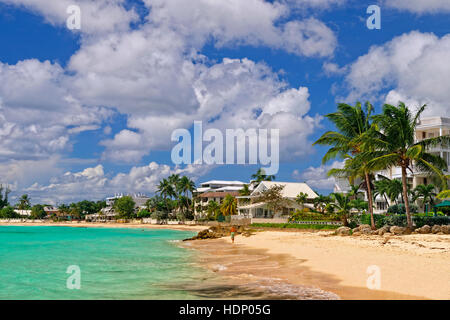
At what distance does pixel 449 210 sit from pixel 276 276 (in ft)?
93.6

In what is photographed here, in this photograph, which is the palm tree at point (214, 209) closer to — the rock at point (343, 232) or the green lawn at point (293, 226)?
the green lawn at point (293, 226)

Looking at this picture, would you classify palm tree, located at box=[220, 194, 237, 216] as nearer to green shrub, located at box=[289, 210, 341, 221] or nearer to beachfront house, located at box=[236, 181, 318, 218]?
beachfront house, located at box=[236, 181, 318, 218]

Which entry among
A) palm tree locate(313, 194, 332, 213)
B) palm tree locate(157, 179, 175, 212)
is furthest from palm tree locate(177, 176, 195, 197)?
palm tree locate(313, 194, 332, 213)

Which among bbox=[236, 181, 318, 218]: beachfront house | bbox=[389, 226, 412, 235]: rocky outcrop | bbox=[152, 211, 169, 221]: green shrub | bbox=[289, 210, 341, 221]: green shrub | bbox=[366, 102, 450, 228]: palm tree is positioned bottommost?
bbox=[152, 211, 169, 221]: green shrub

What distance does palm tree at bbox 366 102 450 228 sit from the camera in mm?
26734

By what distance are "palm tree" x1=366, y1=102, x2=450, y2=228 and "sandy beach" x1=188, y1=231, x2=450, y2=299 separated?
5.39m

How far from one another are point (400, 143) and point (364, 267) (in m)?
14.6

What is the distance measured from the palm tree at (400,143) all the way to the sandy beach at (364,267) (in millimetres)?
5394

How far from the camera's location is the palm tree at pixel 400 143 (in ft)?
87.7

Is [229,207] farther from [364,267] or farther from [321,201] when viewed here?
[364,267]

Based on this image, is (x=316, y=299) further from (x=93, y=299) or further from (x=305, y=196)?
(x=305, y=196)

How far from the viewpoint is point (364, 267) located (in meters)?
15.0

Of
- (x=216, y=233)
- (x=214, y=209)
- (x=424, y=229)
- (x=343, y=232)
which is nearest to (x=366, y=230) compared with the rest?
(x=343, y=232)
